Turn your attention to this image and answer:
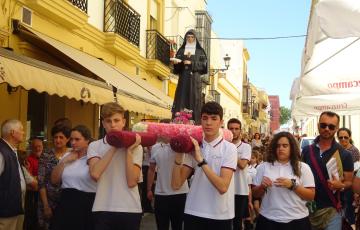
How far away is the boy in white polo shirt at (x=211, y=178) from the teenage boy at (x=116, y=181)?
42 centimetres

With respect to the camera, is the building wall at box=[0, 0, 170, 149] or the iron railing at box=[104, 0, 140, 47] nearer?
the building wall at box=[0, 0, 170, 149]

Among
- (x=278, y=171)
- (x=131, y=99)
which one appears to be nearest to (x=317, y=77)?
(x=278, y=171)

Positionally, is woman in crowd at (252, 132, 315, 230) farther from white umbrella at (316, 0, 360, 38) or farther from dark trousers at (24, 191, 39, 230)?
dark trousers at (24, 191, 39, 230)

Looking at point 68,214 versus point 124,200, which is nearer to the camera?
point 124,200

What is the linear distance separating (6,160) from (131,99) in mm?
5314

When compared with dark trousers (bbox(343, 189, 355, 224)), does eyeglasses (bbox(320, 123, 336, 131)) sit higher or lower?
higher

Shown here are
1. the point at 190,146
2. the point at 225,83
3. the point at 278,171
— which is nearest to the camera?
the point at 190,146

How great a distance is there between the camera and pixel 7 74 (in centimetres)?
609

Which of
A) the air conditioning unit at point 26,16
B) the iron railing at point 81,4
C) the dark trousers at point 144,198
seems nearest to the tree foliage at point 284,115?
the iron railing at point 81,4

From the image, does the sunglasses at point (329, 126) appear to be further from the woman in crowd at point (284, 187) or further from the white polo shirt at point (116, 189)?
the white polo shirt at point (116, 189)

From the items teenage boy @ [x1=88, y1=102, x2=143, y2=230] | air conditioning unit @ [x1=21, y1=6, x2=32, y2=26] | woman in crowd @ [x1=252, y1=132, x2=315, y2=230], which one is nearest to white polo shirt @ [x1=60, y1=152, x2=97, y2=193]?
teenage boy @ [x1=88, y1=102, x2=143, y2=230]

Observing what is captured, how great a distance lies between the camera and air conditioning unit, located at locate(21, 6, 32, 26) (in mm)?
9710

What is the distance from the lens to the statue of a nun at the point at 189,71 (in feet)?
24.7

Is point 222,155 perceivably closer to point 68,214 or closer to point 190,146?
point 190,146
